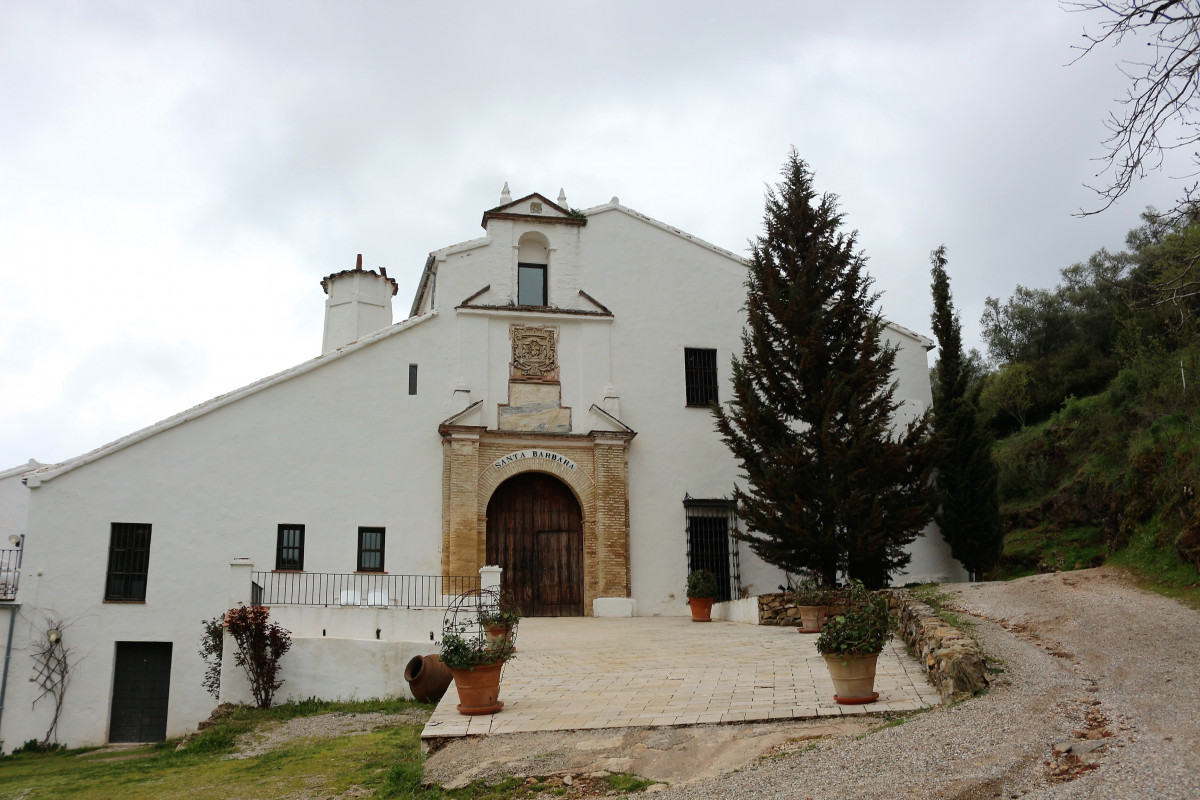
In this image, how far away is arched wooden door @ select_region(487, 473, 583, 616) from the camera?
19844mm

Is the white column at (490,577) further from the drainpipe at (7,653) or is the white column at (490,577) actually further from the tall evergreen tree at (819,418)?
the drainpipe at (7,653)

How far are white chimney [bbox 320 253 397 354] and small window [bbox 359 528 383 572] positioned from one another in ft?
25.3

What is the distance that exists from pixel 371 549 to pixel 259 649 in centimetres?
528

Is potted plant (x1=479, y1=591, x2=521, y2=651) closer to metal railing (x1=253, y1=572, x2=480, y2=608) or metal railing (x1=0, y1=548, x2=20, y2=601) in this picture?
metal railing (x1=253, y1=572, x2=480, y2=608)

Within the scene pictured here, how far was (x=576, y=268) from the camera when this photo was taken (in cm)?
2195

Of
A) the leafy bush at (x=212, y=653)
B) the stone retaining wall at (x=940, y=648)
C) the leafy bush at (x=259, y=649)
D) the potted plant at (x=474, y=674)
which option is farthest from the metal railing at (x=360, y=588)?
the stone retaining wall at (x=940, y=648)

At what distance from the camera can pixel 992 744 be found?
660 centimetres

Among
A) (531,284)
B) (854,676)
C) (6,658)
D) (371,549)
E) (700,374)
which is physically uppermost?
(531,284)

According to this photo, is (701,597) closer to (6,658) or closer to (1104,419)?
(1104,419)

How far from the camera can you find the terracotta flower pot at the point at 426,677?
13.1 meters

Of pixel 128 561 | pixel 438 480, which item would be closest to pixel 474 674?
pixel 438 480

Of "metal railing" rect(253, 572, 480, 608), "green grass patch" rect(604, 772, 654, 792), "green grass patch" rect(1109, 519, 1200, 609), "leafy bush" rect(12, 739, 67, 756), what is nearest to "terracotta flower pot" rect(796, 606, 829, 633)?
"green grass patch" rect(1109, 519, 1200, 609)

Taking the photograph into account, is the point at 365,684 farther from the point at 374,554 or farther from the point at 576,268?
the point at 576,268

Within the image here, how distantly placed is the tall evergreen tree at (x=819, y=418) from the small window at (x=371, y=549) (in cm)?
729
